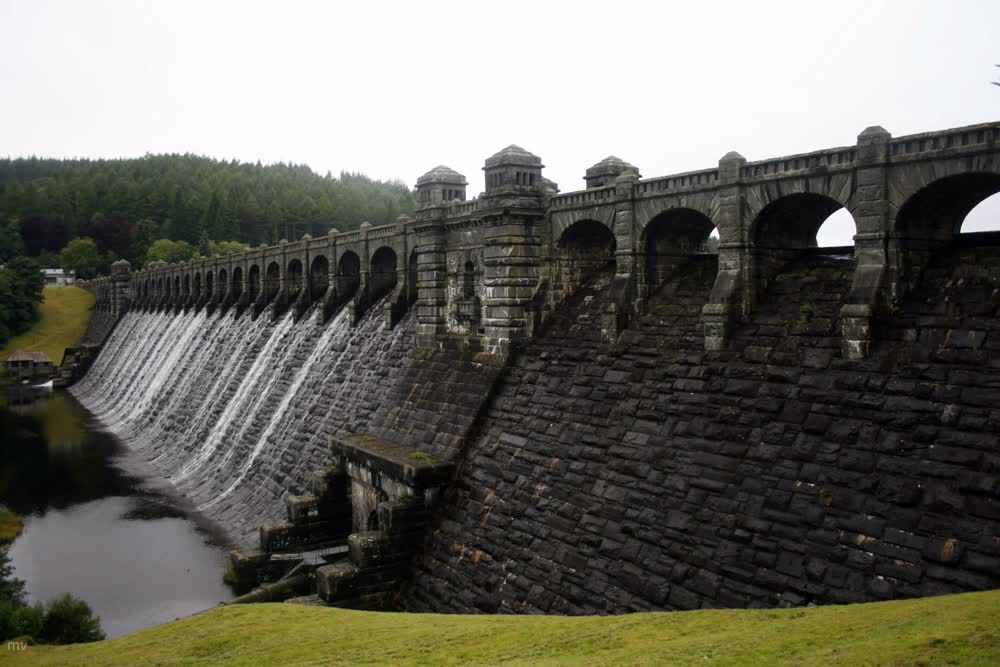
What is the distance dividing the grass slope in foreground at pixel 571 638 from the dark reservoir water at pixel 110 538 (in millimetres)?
8515

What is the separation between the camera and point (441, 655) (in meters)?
13.0

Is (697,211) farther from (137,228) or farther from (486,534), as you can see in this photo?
(137,228)

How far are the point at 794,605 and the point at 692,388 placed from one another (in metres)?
6.21

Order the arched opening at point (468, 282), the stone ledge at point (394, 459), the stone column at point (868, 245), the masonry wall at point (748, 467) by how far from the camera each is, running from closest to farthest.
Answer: the masonry wall at point (748, 467)
the stone column at point (868, 245)
the stone ledge at point (394, 459)
the arched opening at point (468, 282)

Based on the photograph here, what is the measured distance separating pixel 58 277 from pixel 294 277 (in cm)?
11356

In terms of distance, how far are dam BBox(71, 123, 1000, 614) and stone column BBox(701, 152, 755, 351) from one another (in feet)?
0.21

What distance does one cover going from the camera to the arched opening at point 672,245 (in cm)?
2258

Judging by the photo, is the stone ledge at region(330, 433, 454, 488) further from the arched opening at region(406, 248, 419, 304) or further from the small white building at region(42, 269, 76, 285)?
the small white building at region(42, 269, 76, 285)

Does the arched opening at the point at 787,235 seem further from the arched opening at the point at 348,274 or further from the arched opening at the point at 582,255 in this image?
the arched opening at the point at 348,274

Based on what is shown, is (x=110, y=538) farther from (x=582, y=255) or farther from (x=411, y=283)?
(x=582, y=255)

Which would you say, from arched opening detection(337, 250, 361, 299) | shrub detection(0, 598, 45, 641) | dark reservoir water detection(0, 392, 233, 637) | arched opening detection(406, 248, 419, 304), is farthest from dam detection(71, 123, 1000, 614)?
arched opening detection(337, 250, 361, 299)

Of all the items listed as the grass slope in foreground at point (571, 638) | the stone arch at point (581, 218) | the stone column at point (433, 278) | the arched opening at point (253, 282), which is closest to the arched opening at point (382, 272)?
the stone column at point (433, 278)

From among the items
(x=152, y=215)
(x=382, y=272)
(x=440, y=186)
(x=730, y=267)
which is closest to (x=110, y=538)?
(x=382, y=272)

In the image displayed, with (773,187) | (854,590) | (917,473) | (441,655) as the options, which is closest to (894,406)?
(917,473)
